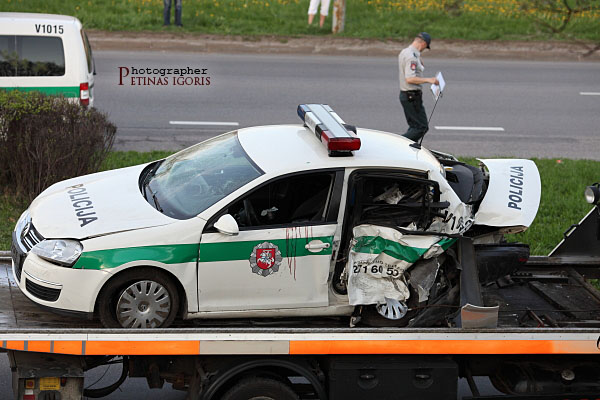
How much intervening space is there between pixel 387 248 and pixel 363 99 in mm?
10490

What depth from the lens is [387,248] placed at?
6.12m

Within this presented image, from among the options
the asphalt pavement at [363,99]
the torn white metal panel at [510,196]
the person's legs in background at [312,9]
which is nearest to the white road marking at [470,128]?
the asphalt pavement at [363,99]

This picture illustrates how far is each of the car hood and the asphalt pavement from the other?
6.22 metres

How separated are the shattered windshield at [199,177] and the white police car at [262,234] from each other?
0.02 meters

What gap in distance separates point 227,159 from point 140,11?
15587 millimetres

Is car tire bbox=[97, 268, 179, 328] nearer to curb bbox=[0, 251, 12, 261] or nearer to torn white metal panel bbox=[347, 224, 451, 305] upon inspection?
torn white metal panel bbox=[347, 224, 451, 305]

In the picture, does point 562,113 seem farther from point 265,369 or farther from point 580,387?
point 265,369

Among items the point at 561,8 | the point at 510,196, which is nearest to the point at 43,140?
the point at 510,196

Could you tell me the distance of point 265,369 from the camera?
5.95m

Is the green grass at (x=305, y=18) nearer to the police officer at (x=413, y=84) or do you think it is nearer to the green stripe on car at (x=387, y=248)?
the police officer at (x=413, y=84)

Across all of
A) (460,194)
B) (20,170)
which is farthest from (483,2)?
(460,194)

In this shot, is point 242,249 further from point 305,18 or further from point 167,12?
point 305,18

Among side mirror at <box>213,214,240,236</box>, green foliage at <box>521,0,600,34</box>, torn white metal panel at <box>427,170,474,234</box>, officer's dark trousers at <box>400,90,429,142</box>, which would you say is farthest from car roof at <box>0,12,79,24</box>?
green foliage at <box>521,0,600,34</box>

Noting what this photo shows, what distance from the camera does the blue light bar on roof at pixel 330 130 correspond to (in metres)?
6.12
